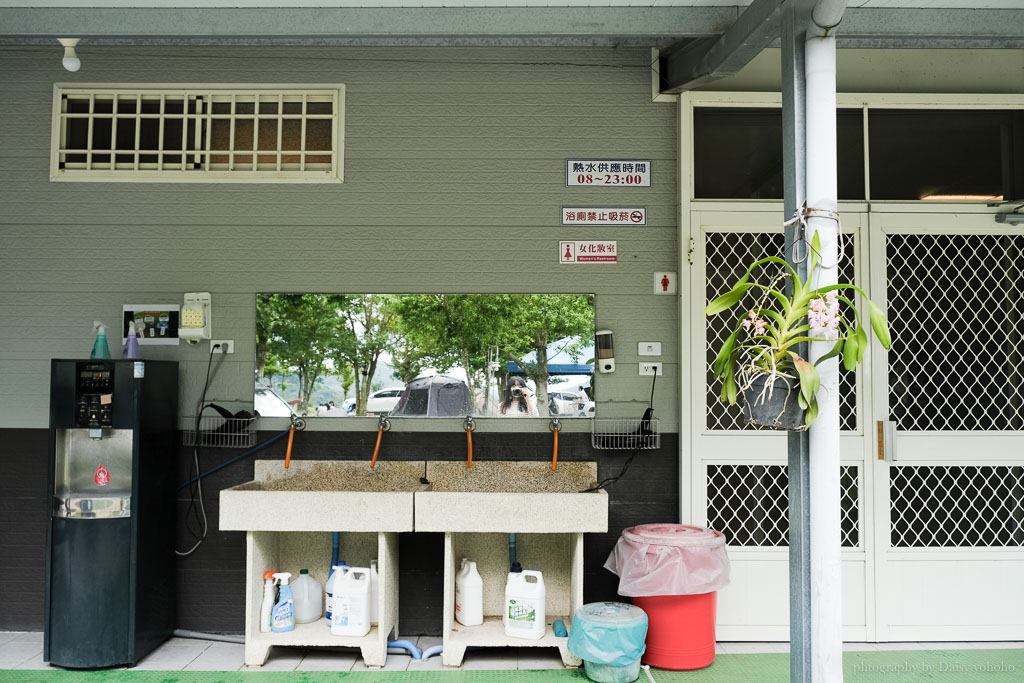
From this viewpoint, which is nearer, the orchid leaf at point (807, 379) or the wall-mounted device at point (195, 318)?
the orchid leaf at point (807, 379)

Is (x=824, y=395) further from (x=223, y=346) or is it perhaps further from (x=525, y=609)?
(x=223, y=346)

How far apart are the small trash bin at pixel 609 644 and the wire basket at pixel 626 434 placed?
94cm

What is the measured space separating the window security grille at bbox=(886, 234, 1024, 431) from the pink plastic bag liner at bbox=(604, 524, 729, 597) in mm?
1383

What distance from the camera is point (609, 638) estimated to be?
11.8ft

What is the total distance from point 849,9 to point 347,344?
308cm

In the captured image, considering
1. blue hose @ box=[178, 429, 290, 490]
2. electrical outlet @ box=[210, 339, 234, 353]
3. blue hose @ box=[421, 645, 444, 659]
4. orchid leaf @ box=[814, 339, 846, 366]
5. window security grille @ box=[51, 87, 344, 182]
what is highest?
window security grille @ box=[51, 87, 344, 182]

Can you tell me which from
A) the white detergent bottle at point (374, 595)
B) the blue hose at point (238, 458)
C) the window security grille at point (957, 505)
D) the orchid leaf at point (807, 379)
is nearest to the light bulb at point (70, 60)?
the blue hose at point (238, 458)

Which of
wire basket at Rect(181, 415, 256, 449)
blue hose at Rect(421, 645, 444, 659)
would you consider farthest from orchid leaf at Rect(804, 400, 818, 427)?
wire basket at Rect(181, 415, 256, 449)

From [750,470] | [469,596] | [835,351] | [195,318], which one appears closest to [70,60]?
[195,318]

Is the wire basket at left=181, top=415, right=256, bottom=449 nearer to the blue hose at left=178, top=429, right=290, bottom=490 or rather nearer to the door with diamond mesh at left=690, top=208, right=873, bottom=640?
the blue hose at left=178, top=429, right=290, bottom=490

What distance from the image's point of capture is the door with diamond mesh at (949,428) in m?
4.21

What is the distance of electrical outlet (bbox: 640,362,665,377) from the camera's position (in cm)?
436

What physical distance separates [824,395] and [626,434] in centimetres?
161

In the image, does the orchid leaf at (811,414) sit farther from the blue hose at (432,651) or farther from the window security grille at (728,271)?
the blue hose at (432,651)
